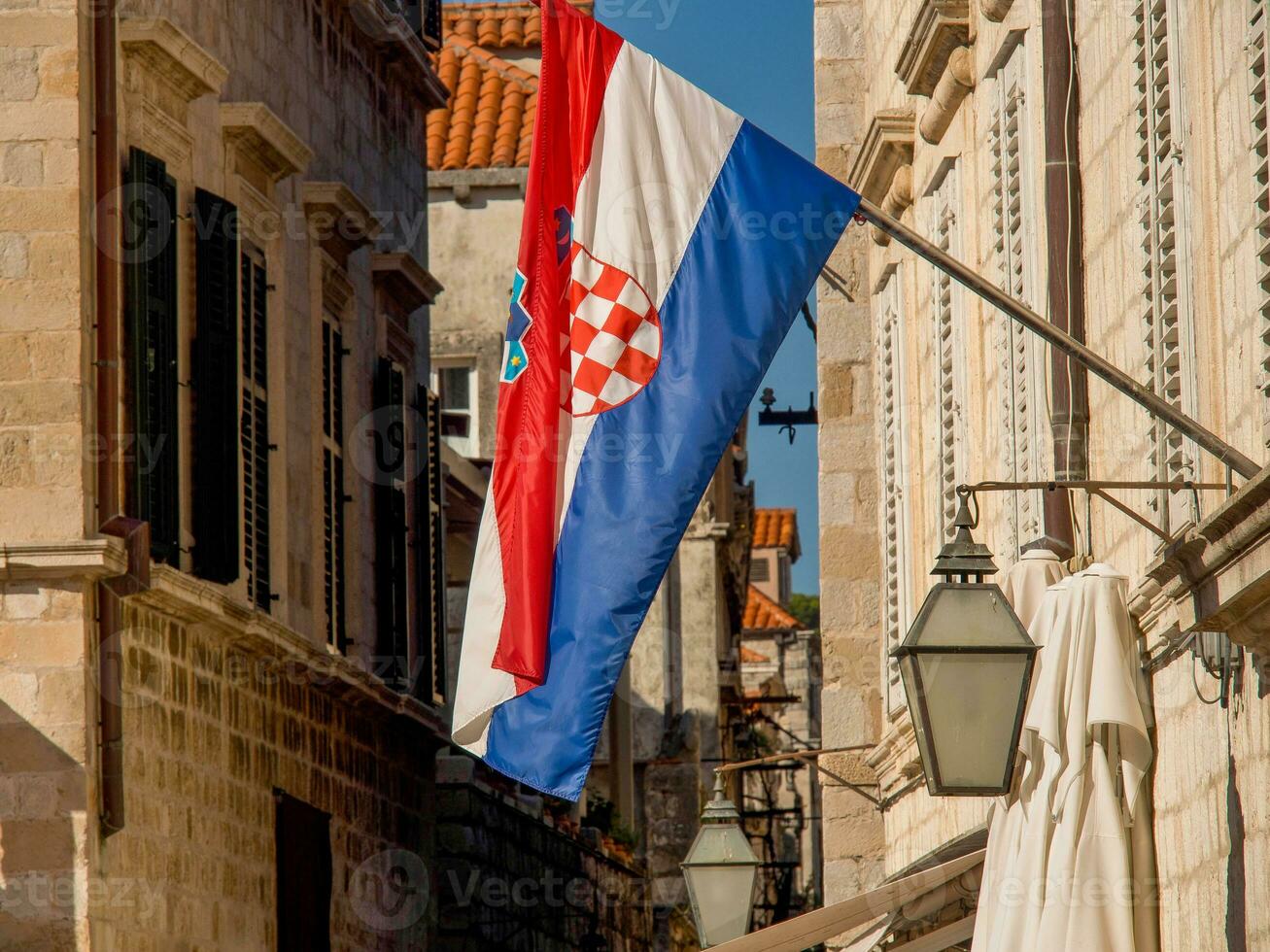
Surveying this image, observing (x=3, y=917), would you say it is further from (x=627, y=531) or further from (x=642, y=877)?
(x=642, y=877)

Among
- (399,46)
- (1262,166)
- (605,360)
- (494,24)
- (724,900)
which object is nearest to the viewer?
Result: (1262,166)

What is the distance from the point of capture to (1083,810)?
7.35 meters

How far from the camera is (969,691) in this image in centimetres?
681

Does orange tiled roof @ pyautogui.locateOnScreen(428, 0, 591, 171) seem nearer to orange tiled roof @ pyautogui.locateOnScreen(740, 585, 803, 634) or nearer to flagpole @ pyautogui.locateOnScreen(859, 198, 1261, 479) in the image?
flagpole @ pyautogui.locateOnScreen(859, 198, 1261, 479)

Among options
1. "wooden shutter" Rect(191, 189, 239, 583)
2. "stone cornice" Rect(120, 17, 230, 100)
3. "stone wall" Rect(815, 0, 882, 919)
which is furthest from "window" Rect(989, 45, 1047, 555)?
"wooden shutter" Rect(191, 189, 239, 583)

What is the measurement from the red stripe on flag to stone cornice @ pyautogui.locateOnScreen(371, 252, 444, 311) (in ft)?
42.6

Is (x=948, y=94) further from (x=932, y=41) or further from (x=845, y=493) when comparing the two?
(x=845, y=493)

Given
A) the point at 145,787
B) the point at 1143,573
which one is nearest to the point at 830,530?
the point at 145,787

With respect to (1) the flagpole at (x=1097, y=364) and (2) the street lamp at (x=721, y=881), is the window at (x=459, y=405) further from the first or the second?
(1) the flagpole at (x=1097, y=364)

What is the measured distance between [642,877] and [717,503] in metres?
9.92

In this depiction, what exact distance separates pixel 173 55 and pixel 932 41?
4.99 m

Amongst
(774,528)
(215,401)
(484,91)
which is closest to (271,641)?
(215,401)

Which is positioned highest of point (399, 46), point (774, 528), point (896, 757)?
point (774, 528)

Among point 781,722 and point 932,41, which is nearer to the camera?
point 932,41
